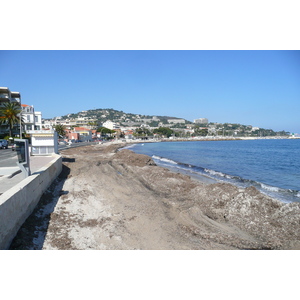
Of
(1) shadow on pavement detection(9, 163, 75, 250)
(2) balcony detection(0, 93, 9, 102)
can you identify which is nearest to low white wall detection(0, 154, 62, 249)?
(1) shadow on pavement detection(9, 163, 75, 250)

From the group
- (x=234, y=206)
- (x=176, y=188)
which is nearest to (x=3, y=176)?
(x=176, y=188)

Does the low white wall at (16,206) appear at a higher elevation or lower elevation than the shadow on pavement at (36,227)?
higher

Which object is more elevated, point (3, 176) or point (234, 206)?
point (3, 176)

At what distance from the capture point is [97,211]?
8.16m

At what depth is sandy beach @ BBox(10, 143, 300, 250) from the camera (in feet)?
19.3

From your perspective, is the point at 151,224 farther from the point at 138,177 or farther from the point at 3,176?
the point at 138,177

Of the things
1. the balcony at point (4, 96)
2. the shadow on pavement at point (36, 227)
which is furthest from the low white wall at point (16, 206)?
the balcony at point (4, 96)

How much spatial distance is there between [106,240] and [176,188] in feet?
22.8

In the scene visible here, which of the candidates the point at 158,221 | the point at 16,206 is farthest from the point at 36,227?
the point at 158,221

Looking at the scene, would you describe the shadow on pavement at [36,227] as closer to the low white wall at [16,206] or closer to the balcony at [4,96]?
the low white wall at [16,206]

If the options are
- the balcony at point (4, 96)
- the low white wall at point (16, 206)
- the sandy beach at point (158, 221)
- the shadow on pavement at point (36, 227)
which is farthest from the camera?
the balcony at point (4, 96)

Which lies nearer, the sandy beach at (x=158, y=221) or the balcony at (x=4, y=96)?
the sandy beach at (x=158, y=221)

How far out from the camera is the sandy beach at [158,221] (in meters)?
5.88

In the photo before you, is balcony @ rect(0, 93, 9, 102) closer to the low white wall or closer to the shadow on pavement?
the shadow on pavement
